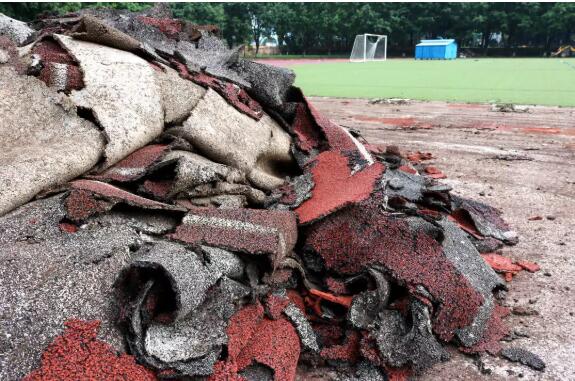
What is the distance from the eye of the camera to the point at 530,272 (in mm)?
4074

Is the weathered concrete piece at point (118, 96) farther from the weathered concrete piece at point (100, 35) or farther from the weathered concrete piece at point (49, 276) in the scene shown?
the weathered concrete piece at point (49, 276)

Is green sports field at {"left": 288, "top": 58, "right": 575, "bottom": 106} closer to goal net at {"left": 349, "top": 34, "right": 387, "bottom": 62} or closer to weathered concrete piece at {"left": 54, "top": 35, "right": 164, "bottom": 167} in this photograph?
weathered concrete piece at {"left": 54, "top": 35, "right": 164, "bottom": 167}

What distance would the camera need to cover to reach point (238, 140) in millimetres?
4316

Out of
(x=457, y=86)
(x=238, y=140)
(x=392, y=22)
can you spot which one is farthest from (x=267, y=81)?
(x=392, y=22)

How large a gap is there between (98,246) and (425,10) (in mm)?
51046

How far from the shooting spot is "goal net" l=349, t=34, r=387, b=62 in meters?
37.2

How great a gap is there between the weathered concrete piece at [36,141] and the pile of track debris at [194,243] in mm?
12

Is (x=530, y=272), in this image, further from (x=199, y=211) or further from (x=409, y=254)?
(x=199, y=211)

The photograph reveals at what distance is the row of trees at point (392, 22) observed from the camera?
43.3m

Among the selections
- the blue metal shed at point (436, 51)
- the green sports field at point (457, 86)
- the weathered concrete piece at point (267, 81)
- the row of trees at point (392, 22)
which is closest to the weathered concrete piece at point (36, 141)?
the weathered concrete piece at point (267, 81)

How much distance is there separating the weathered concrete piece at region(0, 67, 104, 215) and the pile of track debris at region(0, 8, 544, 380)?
1 cm

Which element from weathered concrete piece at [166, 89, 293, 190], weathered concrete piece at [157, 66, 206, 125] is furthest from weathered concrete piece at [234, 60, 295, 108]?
weathered concrete piece at [157, 66, 206, 125]

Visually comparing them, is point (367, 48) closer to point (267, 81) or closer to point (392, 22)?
point (392, 22)

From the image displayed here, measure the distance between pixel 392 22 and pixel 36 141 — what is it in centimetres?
4880
